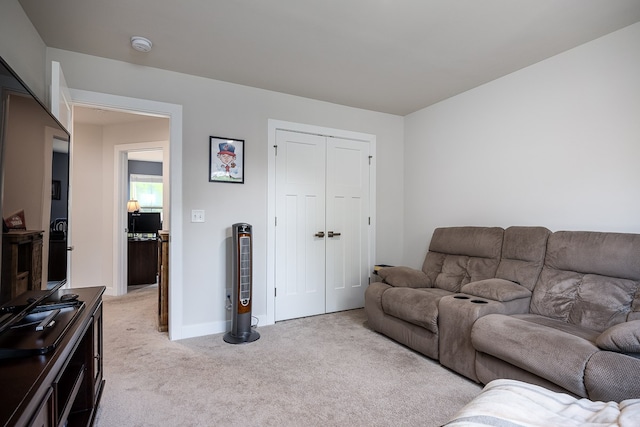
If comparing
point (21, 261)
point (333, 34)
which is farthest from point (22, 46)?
point (333, 34)

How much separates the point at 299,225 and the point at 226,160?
3.52ft

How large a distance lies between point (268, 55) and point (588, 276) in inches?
116

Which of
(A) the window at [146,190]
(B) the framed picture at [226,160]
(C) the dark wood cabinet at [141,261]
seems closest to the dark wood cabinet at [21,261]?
(B) the framed picture at [226,160]

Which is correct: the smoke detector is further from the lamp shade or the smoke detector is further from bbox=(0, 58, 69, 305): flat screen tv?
the lamp shade

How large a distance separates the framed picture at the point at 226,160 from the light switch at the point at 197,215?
33cm

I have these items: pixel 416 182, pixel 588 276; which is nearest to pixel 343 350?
pixel 588 276

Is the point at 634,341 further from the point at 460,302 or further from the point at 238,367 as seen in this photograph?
the point at 238,367

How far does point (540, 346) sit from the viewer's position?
71.5 inches

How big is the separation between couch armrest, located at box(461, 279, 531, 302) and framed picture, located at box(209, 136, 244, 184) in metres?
2.38

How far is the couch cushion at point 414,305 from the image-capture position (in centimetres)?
257

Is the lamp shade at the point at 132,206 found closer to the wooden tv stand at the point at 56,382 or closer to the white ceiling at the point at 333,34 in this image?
the white ceiling at the point at 333,34

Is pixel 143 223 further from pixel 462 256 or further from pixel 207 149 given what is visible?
pixel 462 256

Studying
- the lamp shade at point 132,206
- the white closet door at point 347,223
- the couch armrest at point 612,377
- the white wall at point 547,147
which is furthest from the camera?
the lamp shade at point 132,206

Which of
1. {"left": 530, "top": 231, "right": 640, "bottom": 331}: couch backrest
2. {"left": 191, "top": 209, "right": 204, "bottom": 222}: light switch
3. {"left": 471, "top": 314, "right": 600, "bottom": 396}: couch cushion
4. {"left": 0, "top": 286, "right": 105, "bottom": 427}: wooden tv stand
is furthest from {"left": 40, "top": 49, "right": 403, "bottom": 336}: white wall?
{"left": 530, "top": 231, "right": 640, "bottom": 331}: couch backrest
